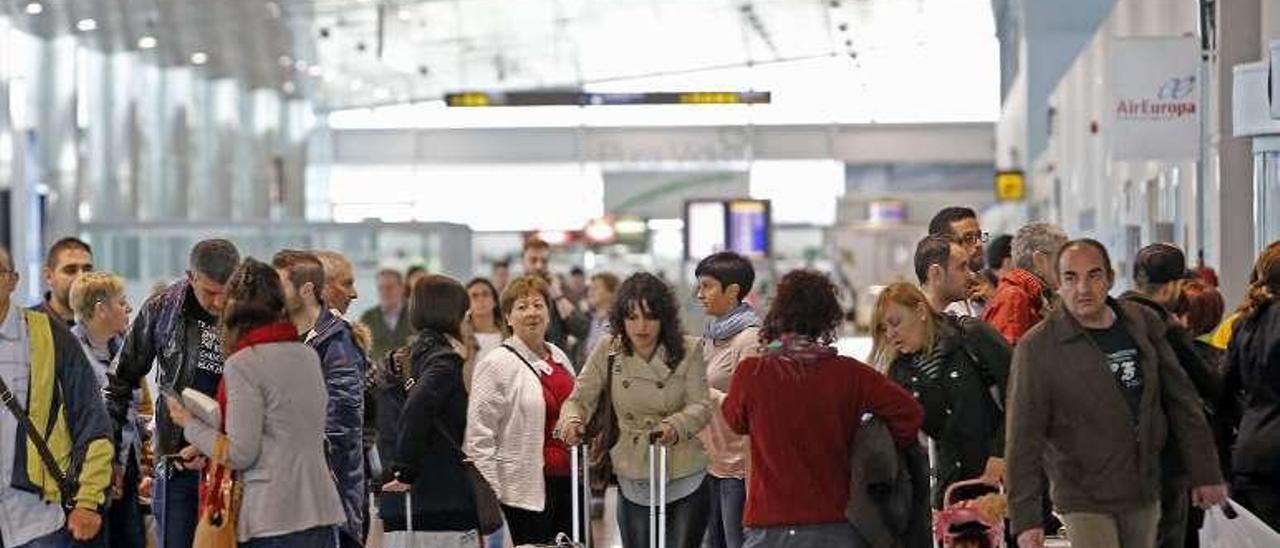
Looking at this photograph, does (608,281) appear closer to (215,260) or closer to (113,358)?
(113,358)

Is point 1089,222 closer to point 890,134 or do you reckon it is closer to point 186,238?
point 186,238

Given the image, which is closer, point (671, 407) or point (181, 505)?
point (181, 505)

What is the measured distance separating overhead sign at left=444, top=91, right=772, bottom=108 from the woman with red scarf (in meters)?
23.9

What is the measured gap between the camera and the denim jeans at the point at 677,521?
888 centimetres

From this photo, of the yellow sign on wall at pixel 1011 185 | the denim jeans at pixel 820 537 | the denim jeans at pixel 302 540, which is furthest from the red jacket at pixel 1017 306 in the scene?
the yellow sign on wall at pixel 1011 185

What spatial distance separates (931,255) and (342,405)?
2030mm

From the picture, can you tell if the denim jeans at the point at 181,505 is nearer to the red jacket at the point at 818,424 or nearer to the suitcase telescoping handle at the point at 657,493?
the suitcase telescoping handle at the point at 657,493

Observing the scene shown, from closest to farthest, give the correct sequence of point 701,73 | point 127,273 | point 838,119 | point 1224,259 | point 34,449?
1. point 34,449
2. point 1224,259
3. point 127,273
4. point 701,73
5. point 838,119

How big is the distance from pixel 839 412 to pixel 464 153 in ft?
135

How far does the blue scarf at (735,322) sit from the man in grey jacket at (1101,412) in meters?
2.26

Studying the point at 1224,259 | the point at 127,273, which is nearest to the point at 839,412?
the point at 1224,259

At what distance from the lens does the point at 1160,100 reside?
16.2 m

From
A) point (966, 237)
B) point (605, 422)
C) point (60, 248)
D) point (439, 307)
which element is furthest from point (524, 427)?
point (60, 248)

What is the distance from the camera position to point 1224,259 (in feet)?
49.7
